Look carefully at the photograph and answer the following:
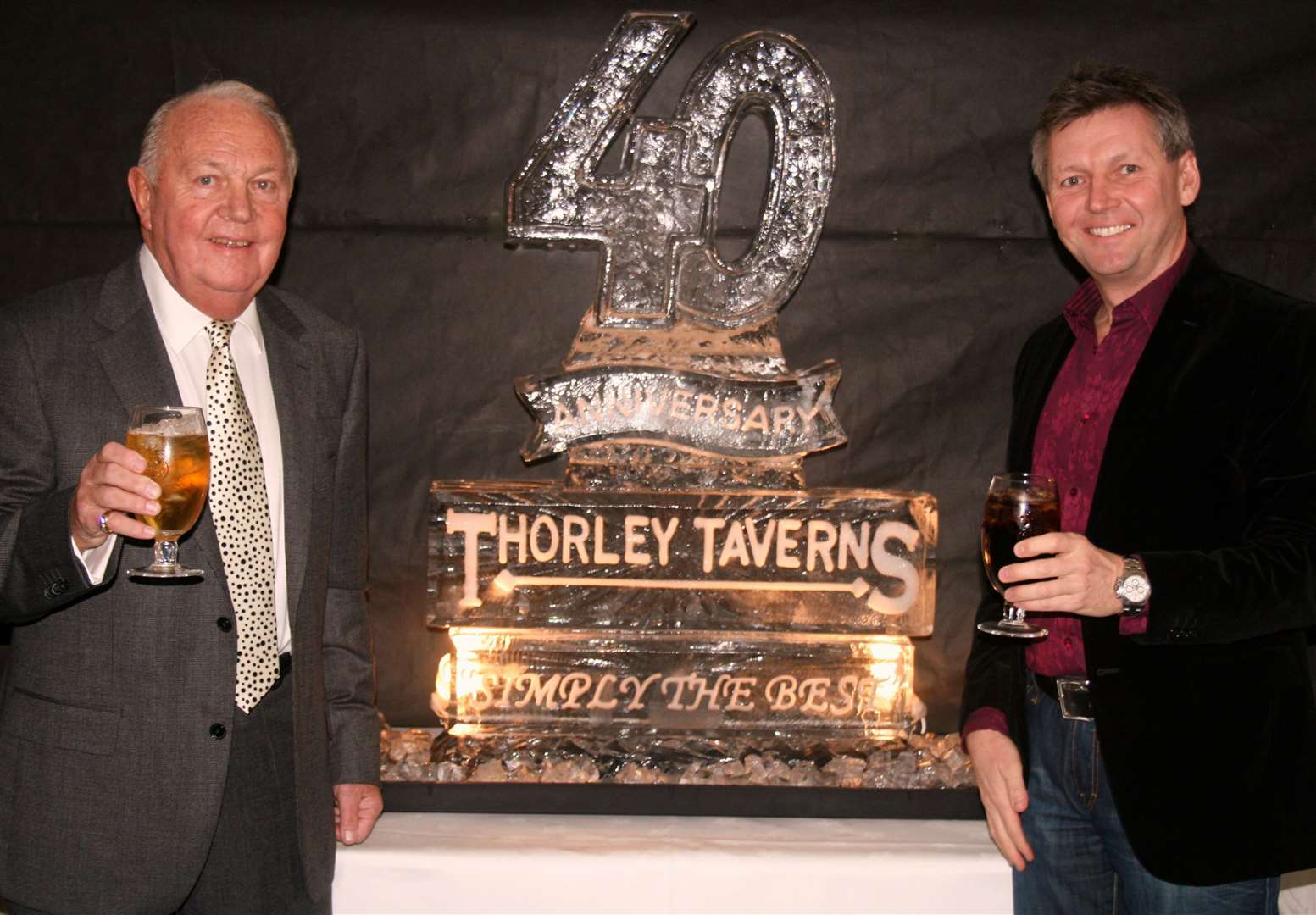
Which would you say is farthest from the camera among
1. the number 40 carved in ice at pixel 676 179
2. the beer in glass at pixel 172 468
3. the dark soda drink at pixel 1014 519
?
the number 40 carved in ice at pixel 676 179

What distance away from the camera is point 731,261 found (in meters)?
2.83

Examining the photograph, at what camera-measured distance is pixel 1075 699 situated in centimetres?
191

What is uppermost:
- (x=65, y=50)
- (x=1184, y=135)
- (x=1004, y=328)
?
(x=65, y=50)

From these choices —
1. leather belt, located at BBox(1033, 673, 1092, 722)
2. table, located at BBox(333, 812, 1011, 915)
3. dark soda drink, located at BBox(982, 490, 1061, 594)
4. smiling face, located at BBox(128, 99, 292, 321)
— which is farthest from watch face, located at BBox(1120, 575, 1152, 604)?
smiling face, located at BBox(128, 99, 292, 321)

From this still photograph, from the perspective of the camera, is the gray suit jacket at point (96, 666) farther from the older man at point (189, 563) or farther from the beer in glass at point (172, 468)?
the beer in glass at point (172, 468)

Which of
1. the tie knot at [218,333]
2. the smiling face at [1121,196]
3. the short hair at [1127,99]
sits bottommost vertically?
the tie knot at [218,333]

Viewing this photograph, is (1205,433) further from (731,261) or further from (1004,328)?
(731,261)

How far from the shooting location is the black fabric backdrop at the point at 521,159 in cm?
276

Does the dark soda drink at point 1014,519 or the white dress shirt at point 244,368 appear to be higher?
the white dress shirt at point 244,368

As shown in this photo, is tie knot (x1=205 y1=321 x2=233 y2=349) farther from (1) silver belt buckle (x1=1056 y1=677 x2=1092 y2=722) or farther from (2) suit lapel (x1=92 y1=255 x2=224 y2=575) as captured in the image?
(1) silver belt buckle (x1=1056 y1=677 x2=1092 y2=722)

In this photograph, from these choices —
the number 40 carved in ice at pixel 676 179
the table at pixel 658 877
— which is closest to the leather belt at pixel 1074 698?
the table at pixel 658 877

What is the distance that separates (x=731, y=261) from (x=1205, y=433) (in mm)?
1314

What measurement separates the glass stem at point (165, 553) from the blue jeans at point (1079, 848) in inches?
56.5

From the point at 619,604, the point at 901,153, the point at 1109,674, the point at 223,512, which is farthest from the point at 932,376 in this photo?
the point at 223,512
